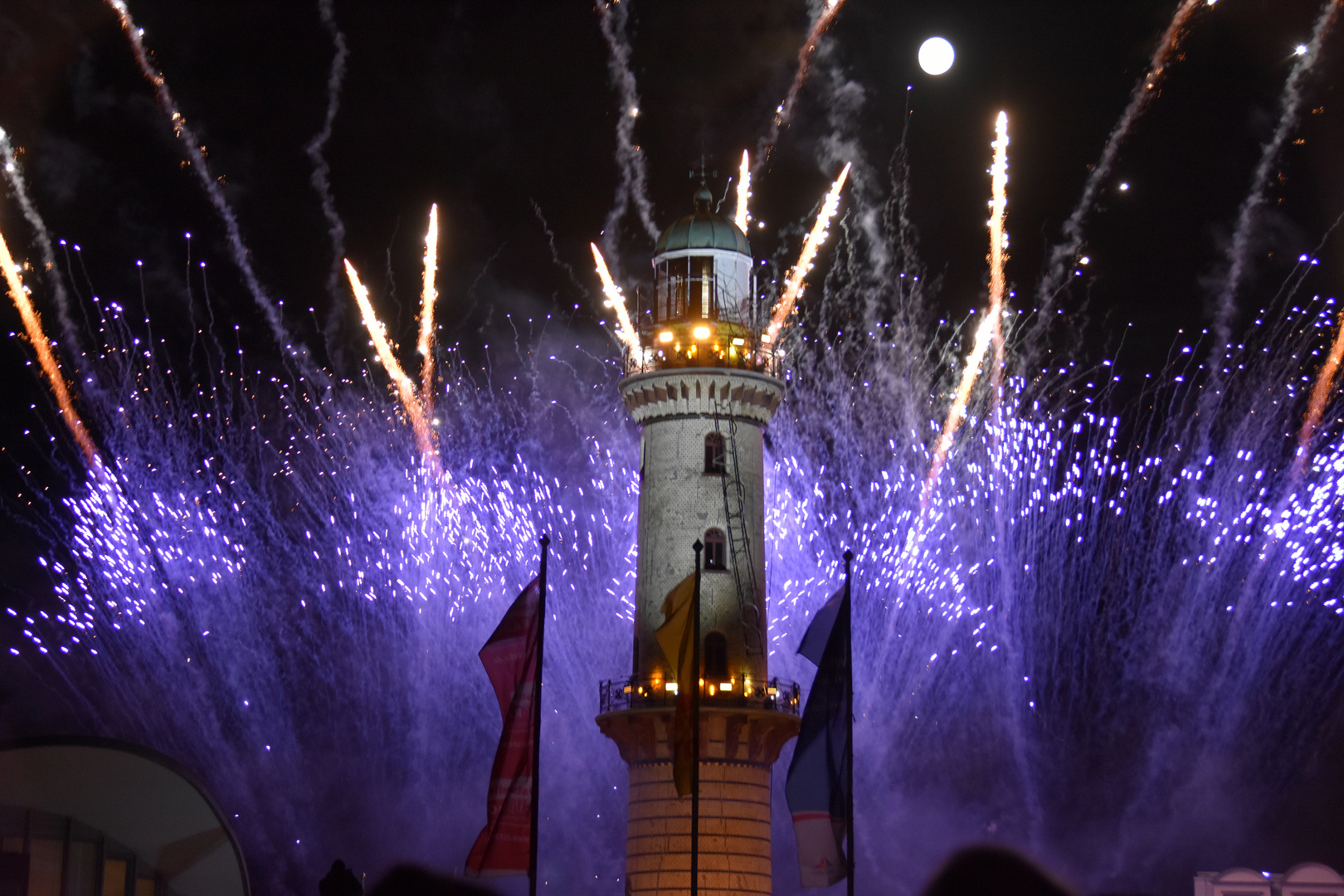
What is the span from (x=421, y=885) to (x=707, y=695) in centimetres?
5426

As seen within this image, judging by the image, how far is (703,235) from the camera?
6888 cm

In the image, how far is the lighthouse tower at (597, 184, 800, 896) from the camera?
6269cm

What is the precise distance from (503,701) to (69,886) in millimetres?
12669

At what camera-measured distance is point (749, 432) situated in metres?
68.3

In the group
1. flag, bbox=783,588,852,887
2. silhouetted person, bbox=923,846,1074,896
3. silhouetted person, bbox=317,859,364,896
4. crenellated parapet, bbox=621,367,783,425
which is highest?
crenellated parapet, bbox=621,367,783,425

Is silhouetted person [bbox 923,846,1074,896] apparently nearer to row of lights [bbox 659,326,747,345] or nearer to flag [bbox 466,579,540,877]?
flag [bbox 466,579,540,877]

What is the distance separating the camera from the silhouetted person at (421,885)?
9.73 m

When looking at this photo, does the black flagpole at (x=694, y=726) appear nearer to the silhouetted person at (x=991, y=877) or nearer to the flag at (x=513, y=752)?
the flag at (x=513, y=752)

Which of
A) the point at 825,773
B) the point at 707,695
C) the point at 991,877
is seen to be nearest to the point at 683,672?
the point at 825,773

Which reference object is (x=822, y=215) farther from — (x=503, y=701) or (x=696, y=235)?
(x=503, y=701)

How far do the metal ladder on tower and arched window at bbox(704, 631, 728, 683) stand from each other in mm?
900

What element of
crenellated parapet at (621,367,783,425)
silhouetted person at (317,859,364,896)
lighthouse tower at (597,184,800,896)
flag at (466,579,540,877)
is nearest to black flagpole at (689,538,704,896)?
flag at (466,579,540,877)

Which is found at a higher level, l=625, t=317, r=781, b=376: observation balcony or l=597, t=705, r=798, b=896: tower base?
l=625, t=317, r=781, b=376: observation balcony

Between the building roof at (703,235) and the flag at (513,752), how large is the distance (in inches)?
887
